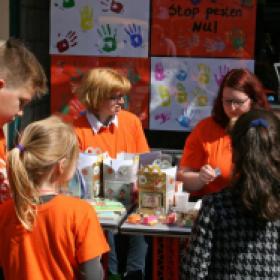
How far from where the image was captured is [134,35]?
5262mm

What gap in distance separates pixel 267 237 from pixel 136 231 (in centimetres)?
89

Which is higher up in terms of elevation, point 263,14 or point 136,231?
point 263,14

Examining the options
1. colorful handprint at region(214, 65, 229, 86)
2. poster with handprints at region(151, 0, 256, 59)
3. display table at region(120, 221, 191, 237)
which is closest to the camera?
display table at region(120, 221, 191, 237)

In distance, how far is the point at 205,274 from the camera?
2.50 meters

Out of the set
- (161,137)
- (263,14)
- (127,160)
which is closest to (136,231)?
(127,160)

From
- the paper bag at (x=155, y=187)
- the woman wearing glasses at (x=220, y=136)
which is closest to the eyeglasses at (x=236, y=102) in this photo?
the woman wearing glasses at (x=220, y=136)

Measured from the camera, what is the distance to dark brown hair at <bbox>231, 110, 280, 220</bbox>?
2.41 m

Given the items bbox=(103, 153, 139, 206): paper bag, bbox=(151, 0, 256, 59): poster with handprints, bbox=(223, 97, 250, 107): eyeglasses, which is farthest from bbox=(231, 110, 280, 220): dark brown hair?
bbox=(151, 0, 256, 59): poster with handprints

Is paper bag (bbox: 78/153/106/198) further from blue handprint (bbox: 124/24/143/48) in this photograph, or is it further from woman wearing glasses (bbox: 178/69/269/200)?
blue handprint (bbox: 124/24/143/48)

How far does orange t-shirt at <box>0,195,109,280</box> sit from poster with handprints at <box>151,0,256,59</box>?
119 inches

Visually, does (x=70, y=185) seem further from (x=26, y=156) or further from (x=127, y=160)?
(x=26, y=156)

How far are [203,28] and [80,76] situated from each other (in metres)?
1.12

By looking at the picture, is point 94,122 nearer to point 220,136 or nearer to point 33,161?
point 220,136

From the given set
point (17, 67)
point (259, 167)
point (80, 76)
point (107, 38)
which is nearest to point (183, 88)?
point (107, 38)
